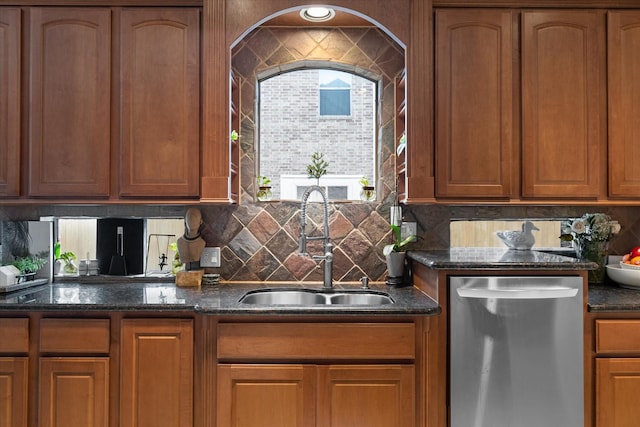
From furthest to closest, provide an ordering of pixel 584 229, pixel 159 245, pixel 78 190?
pixel 159 245
pixel 584 229
pixel 78 190

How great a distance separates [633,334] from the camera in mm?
1854

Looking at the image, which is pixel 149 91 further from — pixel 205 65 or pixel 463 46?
pixel 463 46

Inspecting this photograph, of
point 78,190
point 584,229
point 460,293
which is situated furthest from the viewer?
point 584,229

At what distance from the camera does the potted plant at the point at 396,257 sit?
90.0 inches

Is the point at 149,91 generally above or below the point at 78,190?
above

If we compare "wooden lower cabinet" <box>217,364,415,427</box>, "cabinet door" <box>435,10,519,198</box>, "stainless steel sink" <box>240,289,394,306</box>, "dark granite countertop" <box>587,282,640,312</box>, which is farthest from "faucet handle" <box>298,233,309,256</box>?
"dark granite countertop" <box>587,282,640,312</box>

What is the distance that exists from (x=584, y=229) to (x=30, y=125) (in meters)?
3.04

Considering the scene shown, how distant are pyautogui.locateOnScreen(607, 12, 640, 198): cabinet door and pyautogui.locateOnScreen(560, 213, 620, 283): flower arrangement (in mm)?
200

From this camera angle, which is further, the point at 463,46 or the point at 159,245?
the point at 159,245

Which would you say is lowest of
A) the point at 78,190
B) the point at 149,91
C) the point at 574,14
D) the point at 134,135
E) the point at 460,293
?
the point at 460,293

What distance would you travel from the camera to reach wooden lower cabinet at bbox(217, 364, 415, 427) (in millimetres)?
1786

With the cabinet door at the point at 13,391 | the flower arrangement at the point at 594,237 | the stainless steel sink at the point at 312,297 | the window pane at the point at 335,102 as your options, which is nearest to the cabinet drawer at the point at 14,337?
the cabinet door at the point at 13,391

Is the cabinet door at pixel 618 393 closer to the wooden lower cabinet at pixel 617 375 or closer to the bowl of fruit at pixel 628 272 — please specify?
the wooden lower cabinet at pixel 617 375

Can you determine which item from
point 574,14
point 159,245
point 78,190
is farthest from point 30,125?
point 574,14
